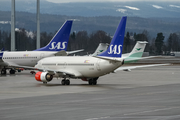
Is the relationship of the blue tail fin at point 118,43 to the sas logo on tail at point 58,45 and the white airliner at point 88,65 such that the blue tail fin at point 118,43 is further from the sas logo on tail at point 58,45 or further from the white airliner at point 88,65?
the sas logo on tail at point 58,45

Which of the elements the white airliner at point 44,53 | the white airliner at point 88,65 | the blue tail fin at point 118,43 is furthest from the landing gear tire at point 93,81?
the white airliner at point 44,53

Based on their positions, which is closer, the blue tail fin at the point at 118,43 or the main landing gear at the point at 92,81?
the blue tail fin at the point at 118,43

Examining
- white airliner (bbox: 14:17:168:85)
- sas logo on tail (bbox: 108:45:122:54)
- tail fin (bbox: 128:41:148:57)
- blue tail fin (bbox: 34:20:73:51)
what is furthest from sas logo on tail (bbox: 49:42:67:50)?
sas logo on tail (bbox: 108:45:122:54)

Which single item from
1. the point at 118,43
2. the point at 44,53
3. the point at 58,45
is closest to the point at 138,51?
the point at 58,45

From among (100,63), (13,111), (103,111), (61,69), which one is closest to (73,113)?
(103,111)

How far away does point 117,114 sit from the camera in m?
19.3

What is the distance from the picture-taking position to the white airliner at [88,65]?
3706cm

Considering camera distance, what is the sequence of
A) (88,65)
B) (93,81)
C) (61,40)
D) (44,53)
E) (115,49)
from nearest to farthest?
(115,49) → (88,65) → (93,81) → (44,53) → (61,40)

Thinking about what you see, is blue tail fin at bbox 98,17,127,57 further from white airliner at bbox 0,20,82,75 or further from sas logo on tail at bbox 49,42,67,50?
sas logo on tail at bbox 49,42,67,50

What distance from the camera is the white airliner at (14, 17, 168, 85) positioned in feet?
122

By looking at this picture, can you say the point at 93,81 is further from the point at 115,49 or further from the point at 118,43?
the point at 118,43

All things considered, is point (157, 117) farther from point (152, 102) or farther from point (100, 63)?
point (100, 63)

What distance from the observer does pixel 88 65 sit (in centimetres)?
3862

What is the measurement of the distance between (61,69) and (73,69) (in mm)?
1679
